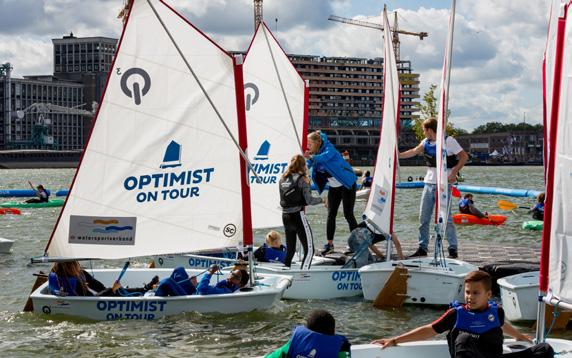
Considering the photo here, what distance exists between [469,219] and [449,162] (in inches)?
643

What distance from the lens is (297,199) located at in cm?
1388

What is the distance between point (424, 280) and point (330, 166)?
294 cm

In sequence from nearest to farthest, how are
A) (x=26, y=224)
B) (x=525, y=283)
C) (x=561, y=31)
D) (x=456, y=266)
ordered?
(x=561, y=31) → (x=525, y=283) → (x=456, y=266) → (x=26, y=224)

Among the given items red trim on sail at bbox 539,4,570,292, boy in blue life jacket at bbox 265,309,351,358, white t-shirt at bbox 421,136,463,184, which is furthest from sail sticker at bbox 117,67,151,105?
red trim on sail at bbox 539,4,570,292

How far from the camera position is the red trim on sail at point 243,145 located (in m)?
12.4

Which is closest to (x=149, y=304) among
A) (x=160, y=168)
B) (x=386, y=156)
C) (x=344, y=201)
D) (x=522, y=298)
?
(x=160, y=168)

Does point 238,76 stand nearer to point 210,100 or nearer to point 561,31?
point 210,100

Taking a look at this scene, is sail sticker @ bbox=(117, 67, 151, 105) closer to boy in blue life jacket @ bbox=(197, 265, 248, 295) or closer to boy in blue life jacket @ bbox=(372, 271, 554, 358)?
boy in blue life jacket @ bbox=(197, 265, 248, 295)

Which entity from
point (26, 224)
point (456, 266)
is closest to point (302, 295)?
point (456, 266)

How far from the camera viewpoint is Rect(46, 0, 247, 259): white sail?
1231 centimetres

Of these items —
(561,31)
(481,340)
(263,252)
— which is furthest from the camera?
(263,252)

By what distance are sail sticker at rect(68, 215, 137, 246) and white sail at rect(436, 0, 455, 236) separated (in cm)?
444

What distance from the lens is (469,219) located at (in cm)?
3050

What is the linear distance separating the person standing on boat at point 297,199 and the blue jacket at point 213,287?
1778mm
